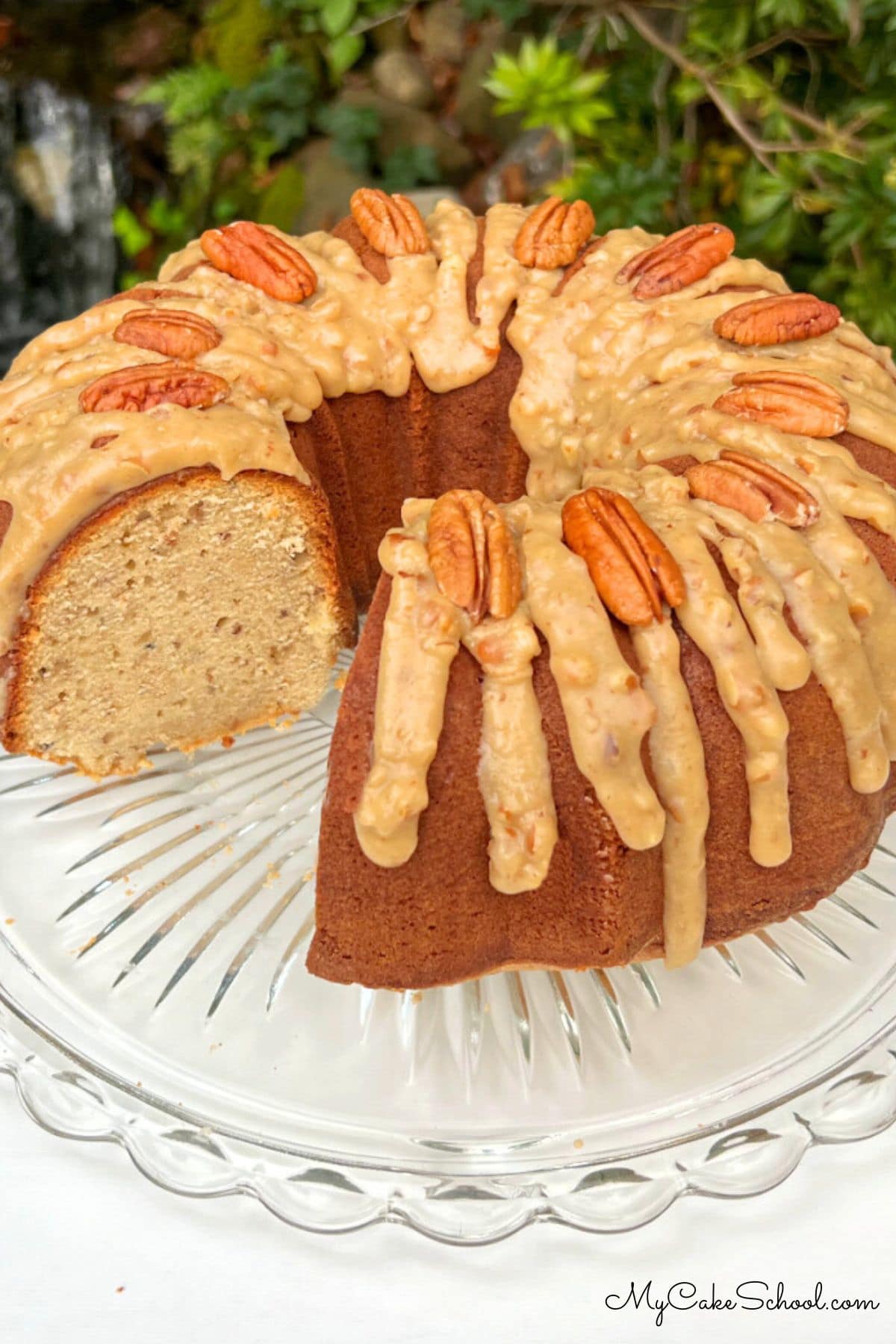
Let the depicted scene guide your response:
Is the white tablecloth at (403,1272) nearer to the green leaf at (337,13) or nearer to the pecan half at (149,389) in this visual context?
the pecan half at (149,389)

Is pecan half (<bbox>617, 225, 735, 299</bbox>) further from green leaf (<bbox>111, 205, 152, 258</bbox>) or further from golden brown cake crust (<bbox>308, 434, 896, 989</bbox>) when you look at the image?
green leaf (<bbox>111, 205, 152, 258</bbox>)

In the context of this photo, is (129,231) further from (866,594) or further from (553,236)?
(866,594)

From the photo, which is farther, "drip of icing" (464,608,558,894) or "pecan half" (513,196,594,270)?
"pecan half" (513,196,594,270)

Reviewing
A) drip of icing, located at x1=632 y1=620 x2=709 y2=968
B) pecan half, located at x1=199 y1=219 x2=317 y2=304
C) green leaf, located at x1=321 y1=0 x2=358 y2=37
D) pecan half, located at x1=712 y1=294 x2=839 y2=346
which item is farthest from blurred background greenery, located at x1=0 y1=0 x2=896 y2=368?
drip of icing, located at x1=632 y1=620 x2=709 y2=968

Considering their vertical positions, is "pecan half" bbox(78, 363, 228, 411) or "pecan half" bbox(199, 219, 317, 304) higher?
"pecan half" bbox(199, 219, 317, 304)

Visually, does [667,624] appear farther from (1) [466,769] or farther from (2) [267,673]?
(2) [267,673]
